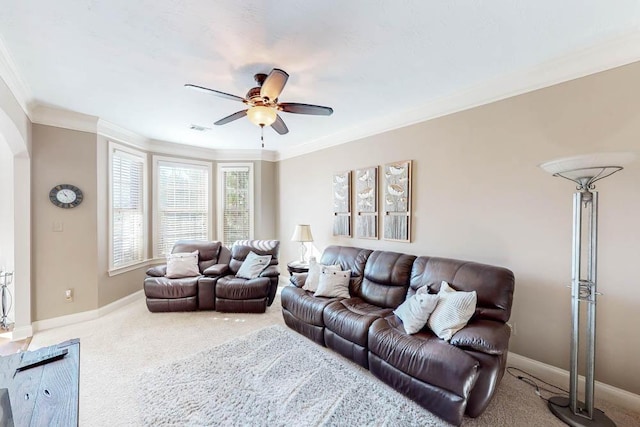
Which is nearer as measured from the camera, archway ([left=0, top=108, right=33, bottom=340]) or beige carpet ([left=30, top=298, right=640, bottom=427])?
beige carpet ([left=30, top=298, right=640, bottom=427])

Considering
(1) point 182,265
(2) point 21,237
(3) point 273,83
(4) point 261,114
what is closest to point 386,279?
(4) point 261,114

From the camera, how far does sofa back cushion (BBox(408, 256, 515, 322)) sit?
222 cm

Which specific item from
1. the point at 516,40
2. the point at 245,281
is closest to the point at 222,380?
the point at 245,281

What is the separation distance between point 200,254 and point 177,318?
111cm

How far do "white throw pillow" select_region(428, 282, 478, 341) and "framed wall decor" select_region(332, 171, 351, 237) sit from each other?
78.3 inches

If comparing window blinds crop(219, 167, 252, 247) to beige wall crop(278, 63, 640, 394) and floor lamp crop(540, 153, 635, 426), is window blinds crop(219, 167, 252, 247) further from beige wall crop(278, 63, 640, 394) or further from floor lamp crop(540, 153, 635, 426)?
floor lamp crop(540, 153, 635, 426)

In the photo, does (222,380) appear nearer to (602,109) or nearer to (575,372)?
(575,372)

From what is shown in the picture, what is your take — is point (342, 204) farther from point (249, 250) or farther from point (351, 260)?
point (249, 250)

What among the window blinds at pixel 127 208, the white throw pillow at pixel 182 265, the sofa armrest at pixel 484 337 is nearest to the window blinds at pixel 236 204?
the white throw pillow at pixel 182 265

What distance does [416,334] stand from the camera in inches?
86.9

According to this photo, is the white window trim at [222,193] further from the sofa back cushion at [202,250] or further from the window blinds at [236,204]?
the sofa back cushion at [202,250]

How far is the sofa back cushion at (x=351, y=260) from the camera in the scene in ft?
10.8

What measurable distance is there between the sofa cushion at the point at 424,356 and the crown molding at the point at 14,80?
3.68 m

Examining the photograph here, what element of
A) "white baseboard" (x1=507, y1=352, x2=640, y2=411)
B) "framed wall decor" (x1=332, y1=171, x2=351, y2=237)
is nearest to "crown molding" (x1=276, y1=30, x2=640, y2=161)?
"framed wall decor" (x1=332, y1=171, x2=351, y2=237)
